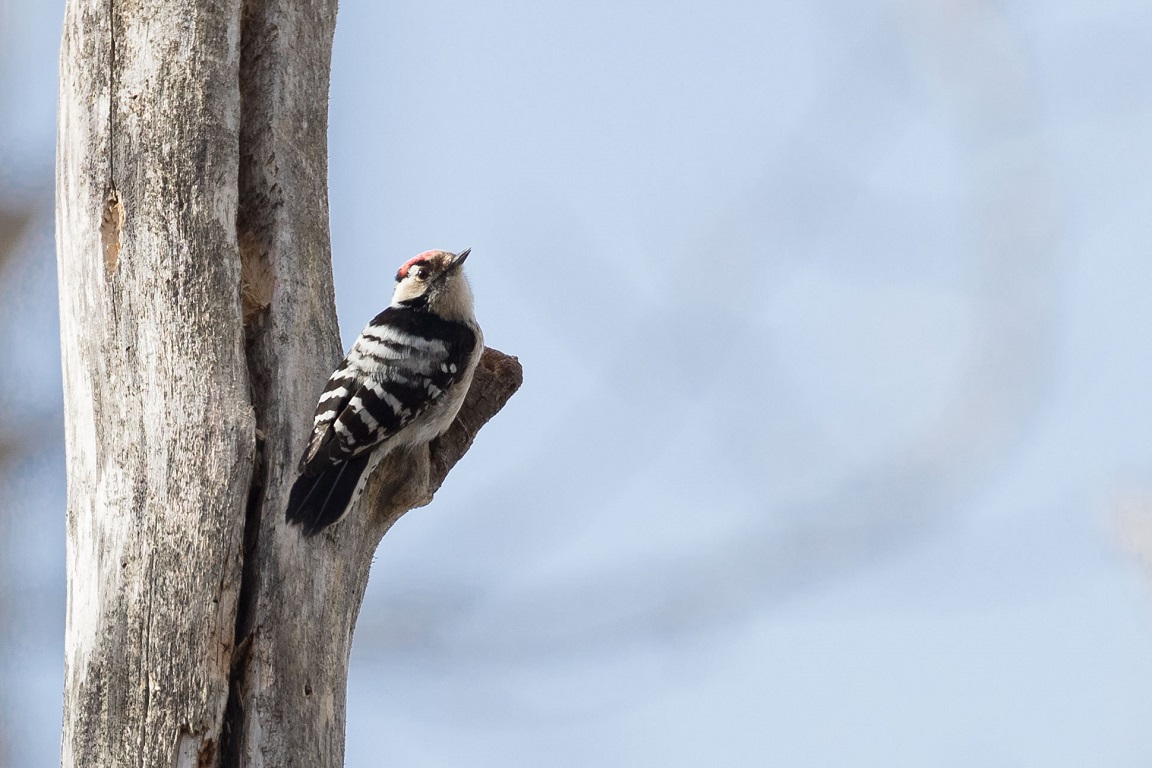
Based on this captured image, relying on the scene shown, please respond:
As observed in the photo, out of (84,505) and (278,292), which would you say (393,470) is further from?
(84,505)

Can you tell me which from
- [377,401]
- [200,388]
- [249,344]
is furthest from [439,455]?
[200,388]

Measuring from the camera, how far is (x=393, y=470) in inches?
152

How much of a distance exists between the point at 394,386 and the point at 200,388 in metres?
1.05

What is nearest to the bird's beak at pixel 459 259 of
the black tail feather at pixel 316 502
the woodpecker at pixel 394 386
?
the woodpecker at pixel 394 386

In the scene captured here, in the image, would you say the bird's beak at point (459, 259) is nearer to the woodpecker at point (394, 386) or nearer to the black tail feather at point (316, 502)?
the woodpecker at point (394, 386)

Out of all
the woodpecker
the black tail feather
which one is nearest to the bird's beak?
→ the woodpecker

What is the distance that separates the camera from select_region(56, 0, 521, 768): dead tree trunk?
9.40ft

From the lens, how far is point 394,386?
4.15 m

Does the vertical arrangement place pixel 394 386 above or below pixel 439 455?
above

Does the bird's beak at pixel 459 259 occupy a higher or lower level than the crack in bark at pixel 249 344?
higher

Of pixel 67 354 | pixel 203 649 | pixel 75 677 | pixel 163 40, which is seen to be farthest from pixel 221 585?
pixel 163 40

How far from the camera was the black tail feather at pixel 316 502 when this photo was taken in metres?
3.12

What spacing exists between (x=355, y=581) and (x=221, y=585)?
439 millimetres

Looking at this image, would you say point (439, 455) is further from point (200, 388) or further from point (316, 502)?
point (200, 388)
